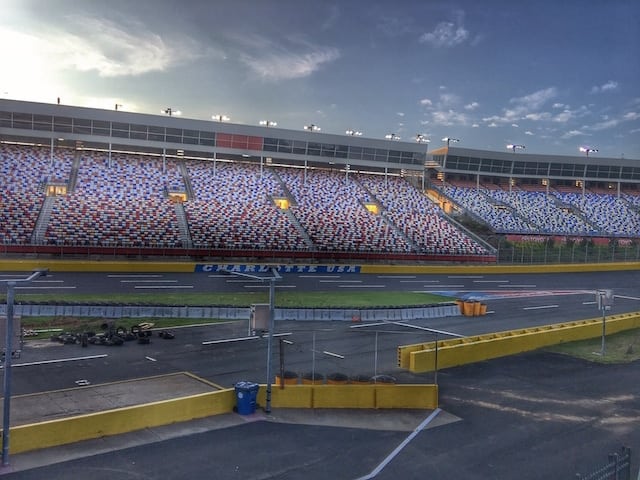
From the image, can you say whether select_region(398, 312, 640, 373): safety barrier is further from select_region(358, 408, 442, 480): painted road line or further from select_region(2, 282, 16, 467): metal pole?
select_region(2, 282, 16, 467): metal pole

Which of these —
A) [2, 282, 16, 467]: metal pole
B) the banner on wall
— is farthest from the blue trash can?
the banner on wall

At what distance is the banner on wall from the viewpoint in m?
42.2

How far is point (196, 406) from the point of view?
46.3 feet

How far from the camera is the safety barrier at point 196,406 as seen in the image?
11.9 m

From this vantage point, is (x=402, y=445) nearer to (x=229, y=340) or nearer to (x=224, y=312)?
(x=229, y=340)

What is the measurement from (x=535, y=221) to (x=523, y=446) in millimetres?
55125

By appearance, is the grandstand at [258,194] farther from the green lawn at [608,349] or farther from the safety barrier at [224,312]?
the green lawn at [608,349]

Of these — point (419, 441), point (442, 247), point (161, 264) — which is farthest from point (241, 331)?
point (442, 247)

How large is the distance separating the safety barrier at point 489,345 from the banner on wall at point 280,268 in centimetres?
2223

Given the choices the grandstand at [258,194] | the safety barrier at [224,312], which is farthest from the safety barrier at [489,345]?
the grandstand at [258,194]

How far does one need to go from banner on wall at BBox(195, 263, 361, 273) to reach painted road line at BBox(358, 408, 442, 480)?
89.6 feet

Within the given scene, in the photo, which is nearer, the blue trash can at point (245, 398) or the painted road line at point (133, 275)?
the blue trash can at point (245, 398)

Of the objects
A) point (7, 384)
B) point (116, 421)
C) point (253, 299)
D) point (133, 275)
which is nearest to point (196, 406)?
point (116, 421)

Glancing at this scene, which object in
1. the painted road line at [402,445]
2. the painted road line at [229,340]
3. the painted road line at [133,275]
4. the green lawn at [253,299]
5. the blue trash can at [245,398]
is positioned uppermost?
the painted road line at [133,275]
